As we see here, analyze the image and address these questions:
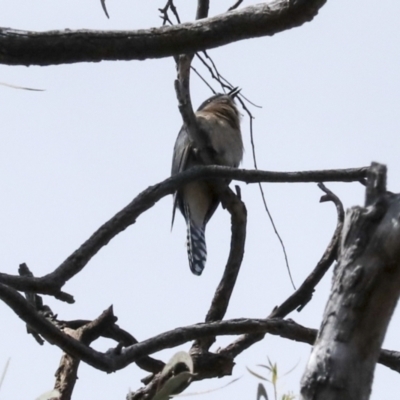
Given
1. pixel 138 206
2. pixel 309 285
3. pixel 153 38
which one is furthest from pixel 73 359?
pixel 153 38

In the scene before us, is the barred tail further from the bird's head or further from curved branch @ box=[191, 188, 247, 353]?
curved branch @ box=[191, 188, 247, 353]

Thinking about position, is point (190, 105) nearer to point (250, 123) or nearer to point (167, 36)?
point (250, 123)

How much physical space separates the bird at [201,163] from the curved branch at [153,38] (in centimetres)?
353

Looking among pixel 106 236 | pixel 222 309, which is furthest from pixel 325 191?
pixel 106 236

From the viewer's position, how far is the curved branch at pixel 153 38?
1734mm

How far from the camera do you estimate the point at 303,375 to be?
1.31 meters

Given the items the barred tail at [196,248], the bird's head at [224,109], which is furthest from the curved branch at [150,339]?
the bird's head at [224,109]

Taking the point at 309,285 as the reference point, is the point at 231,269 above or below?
above

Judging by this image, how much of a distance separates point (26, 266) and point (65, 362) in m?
0.31

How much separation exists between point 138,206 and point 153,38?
0.99 m

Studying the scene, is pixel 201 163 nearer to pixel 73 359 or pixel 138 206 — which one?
pixel 138 206

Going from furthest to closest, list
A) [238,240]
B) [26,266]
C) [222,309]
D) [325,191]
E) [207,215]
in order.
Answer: [207,215] → [238,240] → [222,309] → [325,191] → [26,266]

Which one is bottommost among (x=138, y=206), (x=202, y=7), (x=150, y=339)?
(x=150, y=339)

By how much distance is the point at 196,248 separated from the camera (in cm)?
554
